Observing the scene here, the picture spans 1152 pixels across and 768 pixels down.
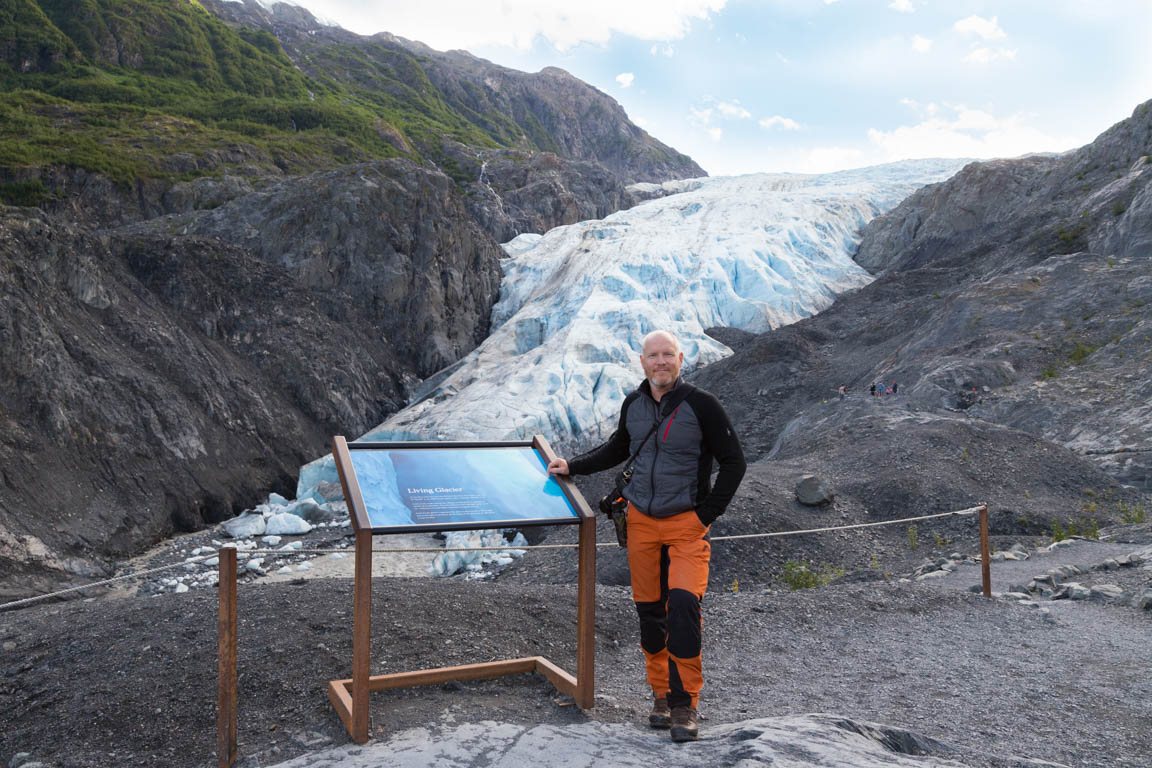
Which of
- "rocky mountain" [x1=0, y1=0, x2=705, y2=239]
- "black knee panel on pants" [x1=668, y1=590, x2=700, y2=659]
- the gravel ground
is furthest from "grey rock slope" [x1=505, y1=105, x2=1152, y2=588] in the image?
"rocky mountain" [x1=0, y1=0, x2=705, y2=239]

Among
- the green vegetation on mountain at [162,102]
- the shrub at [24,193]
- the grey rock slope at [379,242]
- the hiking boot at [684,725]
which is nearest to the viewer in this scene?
the hiking boot at [684,725]

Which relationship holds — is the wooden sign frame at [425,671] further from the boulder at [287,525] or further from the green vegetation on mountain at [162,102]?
→ the green vegetation on mountain at [162,102]

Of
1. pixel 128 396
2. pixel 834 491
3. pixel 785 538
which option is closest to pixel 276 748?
pixel 785 538

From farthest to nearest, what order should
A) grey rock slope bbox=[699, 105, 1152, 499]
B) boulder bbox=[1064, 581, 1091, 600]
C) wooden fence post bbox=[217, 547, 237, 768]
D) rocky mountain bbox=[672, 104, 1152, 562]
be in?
grey rock slope bbox=[699, 105, 1152, 499] → rocky mountain bbox=[672, 104, 1152, 562] → boulder bbox=[1064, 581, 1091, 600] → wooden fence post bbox=[217, 547, 237, 768]

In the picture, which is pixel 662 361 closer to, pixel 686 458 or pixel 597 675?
pixel 686 458

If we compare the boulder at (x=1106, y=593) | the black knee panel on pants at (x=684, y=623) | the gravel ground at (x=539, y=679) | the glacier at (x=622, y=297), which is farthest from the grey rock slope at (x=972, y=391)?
the black knee panel on pants at (x=684, y=623)

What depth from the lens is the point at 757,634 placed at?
626 cm

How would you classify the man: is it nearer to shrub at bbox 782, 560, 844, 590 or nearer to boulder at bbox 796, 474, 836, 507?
shrub at bbox 782, 560, 844, 590

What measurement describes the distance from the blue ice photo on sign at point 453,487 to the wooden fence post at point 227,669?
29.7 inches

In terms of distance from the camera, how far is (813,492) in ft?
40.0

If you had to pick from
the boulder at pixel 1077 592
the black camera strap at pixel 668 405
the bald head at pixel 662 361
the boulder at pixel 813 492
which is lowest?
the boulder at pixel 1077 592

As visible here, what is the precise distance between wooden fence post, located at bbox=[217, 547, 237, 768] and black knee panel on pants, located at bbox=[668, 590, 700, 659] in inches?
87.4

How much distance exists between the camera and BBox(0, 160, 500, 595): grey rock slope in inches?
563

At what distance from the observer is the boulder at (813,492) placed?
479 inches
